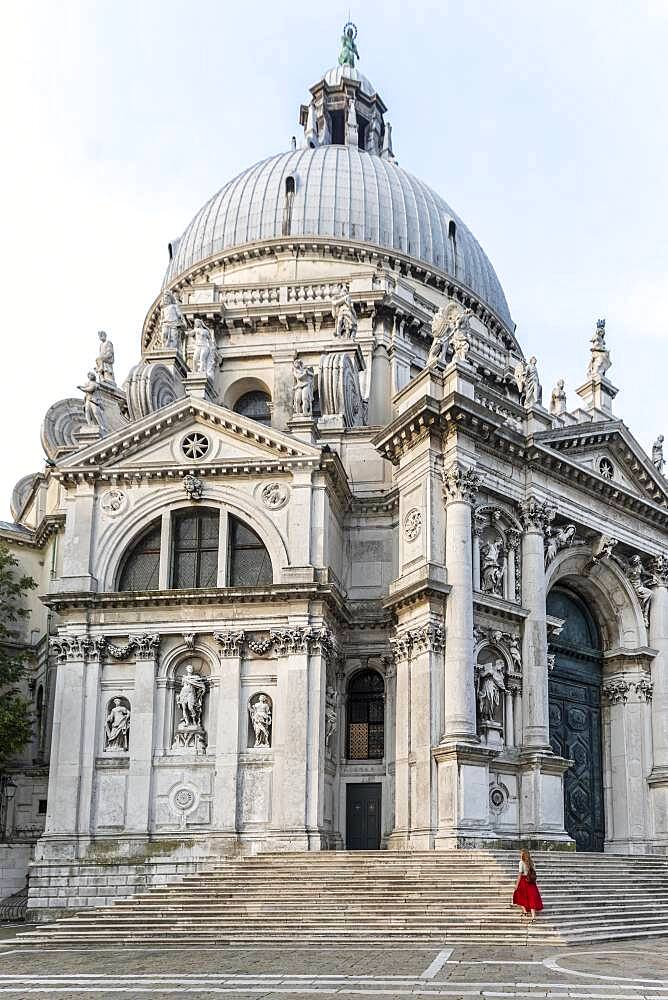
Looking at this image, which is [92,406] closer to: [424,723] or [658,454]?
[424,723]

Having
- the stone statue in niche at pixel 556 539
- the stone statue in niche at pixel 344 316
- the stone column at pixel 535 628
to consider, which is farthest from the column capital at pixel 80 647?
the stone statue in niche at pixel 344 316

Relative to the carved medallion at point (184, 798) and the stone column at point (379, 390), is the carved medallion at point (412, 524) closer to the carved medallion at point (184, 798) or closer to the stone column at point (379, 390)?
the carved medallion at point (184, 798)

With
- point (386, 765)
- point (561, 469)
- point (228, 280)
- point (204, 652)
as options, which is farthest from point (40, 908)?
point (228, 280)

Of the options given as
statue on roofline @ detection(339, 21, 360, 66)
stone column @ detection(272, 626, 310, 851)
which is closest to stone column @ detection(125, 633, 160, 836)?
stone column @ detection(272, 626, 310, 851)

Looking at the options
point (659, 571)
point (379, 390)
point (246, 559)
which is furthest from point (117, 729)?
point (659, 571)

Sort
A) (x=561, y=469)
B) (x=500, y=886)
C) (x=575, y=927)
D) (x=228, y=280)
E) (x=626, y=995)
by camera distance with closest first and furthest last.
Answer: (x=626, y=995), (x=575, y=927), (x=500, y=886), (x=561, y=469), (x=228, y=280)

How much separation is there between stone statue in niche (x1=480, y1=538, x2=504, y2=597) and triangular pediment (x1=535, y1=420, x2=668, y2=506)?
3650 millimetres

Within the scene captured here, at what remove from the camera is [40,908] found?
2966cm

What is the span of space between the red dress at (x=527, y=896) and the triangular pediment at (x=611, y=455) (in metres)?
14.2

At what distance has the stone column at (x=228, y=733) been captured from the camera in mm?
30281

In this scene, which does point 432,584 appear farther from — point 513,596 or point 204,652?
point 204,652

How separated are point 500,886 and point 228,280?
28.4 metres

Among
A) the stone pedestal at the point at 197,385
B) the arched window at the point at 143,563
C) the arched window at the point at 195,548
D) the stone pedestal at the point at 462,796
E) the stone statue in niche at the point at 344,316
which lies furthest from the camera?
the stone statue in niche at the point at 344,316

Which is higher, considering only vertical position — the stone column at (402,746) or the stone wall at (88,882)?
the stone column at (402,746)
